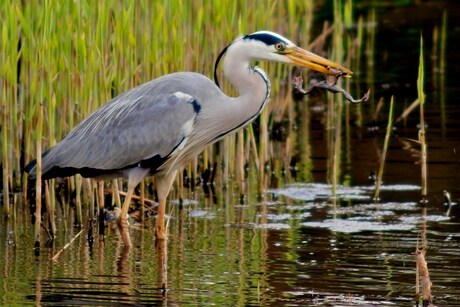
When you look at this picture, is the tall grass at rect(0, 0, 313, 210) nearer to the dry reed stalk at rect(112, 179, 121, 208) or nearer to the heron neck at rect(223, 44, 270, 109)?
the dry reed stalk at rect(112, 179, 121, 208)

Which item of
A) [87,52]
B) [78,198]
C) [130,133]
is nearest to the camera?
[130,133]

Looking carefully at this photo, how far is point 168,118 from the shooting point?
7848 mm

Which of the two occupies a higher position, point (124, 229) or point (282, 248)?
point (124, 229)

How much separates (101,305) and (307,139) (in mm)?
5936

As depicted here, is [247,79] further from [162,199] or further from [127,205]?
[127,205]

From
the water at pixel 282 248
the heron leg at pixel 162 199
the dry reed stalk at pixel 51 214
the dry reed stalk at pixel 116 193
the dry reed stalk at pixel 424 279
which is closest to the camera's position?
the dry reed stalk at pixel 424 279

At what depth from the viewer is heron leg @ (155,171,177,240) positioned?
26.3 feet

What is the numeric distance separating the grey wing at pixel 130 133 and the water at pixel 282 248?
0.59 m

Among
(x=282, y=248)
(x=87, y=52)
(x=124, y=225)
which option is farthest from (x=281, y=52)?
(x=124, y=225)

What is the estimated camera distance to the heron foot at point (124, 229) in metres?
7.85

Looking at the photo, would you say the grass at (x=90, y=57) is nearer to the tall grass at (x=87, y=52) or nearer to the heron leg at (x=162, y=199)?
the tall grass at (x=87, y=52)

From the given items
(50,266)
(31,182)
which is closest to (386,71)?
(31,182)

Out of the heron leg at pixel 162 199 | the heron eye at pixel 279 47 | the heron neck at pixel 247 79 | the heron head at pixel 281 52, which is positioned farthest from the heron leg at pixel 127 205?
the heron eye at pixel 279 47

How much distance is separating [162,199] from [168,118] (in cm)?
61
